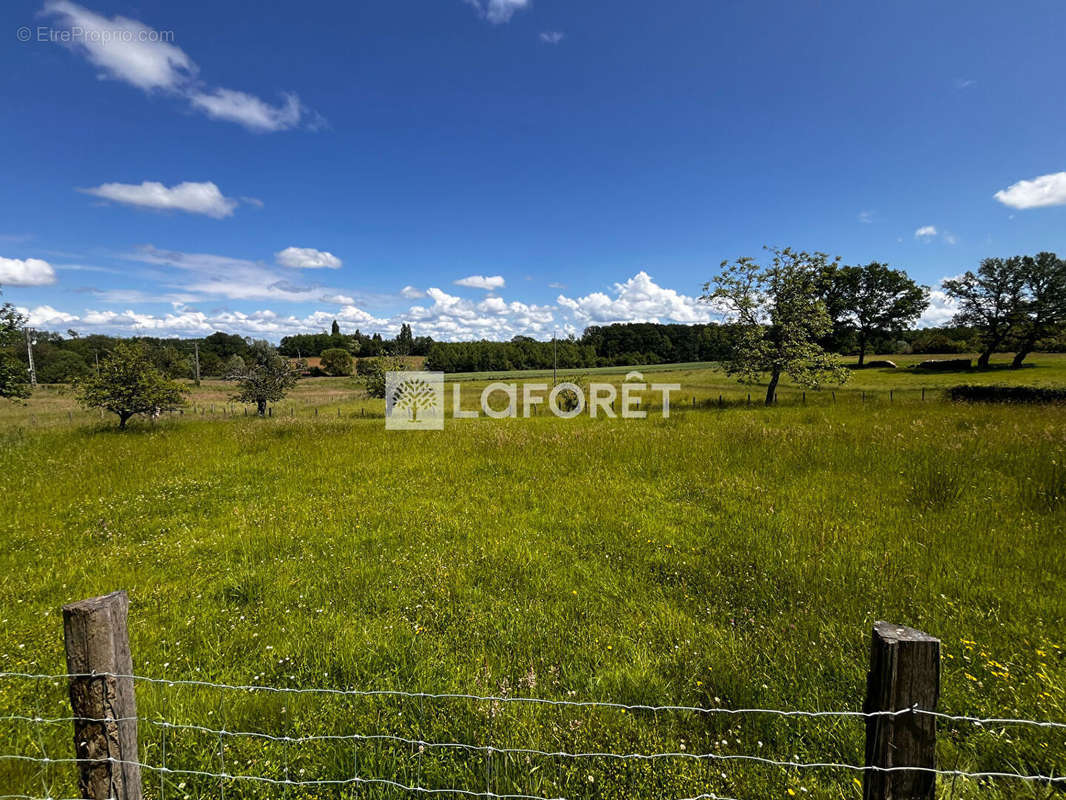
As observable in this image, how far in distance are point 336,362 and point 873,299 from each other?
96.7m

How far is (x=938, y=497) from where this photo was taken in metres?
7.80

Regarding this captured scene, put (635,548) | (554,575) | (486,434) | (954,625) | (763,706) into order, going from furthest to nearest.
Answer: (486,434) < (635,548) < (554,575) < (954,625) < (763,706)

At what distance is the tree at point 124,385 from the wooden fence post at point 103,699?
22.0 m

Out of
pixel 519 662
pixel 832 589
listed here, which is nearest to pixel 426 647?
pixel 519 662

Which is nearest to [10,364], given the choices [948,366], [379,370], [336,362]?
[379,370]

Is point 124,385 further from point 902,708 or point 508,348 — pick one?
point 508,348

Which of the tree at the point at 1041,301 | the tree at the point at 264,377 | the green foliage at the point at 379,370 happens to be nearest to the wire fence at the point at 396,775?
the green foliage at the point at 379,370

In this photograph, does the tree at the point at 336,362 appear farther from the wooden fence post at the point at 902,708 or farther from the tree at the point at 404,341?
the wooden fence post at the point at 902,708

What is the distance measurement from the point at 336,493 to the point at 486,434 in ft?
21.6

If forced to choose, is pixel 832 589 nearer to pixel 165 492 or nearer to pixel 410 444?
pixel 410 444

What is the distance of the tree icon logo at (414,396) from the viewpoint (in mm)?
23606

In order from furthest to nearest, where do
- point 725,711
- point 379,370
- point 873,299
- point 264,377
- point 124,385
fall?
point 873,299 → point 379,370 → point 264,377 → point 124,385 → point 725,711

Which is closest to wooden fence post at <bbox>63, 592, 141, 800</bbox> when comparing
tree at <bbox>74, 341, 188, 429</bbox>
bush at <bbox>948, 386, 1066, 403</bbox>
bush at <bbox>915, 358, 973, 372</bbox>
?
tree at <bbox>74, 341, 188, 429</bbox>

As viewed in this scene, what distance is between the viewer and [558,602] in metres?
5.10
